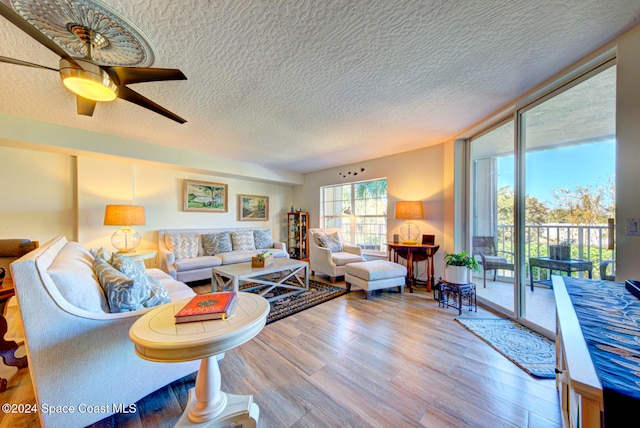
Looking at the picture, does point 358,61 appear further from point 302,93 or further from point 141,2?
point 141,2

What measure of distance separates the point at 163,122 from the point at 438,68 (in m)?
3.05

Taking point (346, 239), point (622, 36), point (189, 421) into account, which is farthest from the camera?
point (346, 239)

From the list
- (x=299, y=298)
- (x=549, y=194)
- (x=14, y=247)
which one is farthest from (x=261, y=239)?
(x=549, y=194)

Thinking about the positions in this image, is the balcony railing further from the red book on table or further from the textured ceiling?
the red book on table

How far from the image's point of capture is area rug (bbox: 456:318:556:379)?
1666mm

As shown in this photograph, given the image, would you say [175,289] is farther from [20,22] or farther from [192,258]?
[20,22]

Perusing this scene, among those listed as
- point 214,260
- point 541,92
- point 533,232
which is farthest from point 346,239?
point 541,92

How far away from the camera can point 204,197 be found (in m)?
4.65

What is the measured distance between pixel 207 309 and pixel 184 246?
324 cm

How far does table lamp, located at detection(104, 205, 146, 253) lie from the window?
11.7 feet

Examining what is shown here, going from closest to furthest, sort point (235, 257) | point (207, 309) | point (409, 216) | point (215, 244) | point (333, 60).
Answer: point (207, 309) → point (333, 60) → point (409, 216) → point (235, 257) → point (215, 244)

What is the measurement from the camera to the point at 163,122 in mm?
2762

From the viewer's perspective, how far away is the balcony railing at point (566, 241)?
1.75m

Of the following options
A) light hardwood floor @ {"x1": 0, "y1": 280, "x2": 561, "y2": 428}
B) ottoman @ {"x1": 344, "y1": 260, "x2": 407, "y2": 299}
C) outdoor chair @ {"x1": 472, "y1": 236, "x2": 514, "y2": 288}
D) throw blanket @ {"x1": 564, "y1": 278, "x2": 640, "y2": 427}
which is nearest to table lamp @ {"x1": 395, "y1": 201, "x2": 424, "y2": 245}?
ottoman @ {"x1": 344, "y1": 260, "x2": 407, "y2": 299}
